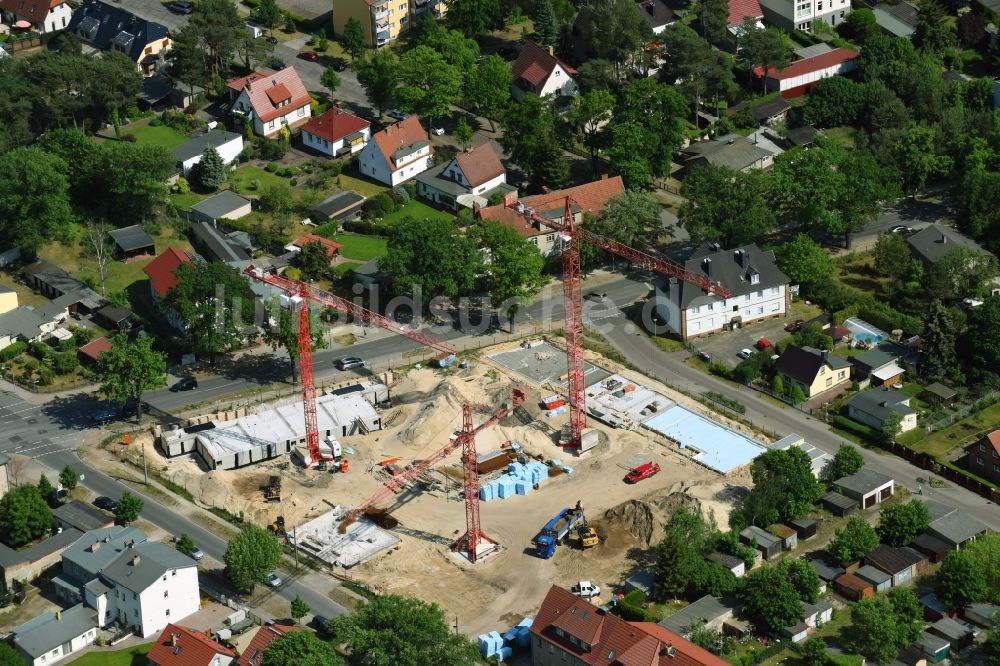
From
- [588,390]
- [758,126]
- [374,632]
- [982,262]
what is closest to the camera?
[374,632]

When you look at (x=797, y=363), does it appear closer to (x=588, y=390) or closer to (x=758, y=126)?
(x=588, y=390)

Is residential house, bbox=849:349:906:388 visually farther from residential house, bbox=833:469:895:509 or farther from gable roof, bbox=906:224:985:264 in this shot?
gable roof, bbox=906:224:985:264

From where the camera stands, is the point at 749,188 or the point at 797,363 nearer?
the point at 797,363

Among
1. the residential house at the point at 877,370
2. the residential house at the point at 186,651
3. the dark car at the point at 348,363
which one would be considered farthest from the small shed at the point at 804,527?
the residential house at the point at 186,651

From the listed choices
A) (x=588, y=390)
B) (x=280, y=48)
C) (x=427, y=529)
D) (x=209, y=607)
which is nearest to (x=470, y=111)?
(x=280, y=48)

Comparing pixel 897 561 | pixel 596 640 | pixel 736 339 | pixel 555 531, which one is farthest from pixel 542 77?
pixel 596 640

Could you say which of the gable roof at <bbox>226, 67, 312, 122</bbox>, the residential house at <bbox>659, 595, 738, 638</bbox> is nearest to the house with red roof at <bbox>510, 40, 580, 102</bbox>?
the gable roof at <bbox>226, 67, 312, 122</bbox>

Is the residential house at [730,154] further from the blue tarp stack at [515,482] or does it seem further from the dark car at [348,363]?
the blue tarp stack at [515,482]

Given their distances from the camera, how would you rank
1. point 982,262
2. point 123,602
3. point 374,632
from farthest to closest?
point 982,262
point 123,602
point 374,632
